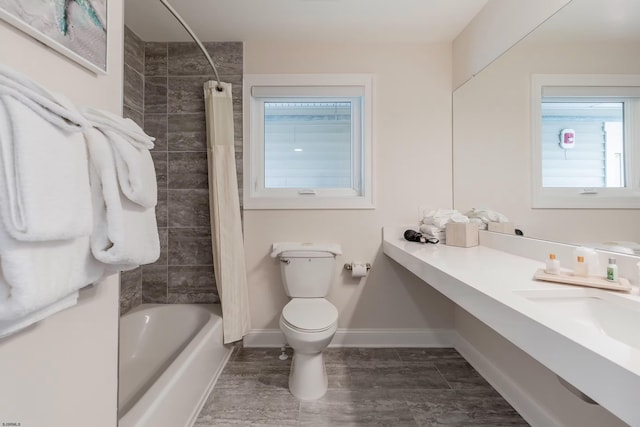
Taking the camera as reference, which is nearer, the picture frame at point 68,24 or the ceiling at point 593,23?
the picture frame at point 68,24

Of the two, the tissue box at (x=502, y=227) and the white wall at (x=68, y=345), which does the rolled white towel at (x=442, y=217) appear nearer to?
the tissue box at (x=502, y=227)

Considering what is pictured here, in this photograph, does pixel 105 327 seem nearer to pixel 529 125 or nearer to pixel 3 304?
pixel 3 304

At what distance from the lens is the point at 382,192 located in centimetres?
198

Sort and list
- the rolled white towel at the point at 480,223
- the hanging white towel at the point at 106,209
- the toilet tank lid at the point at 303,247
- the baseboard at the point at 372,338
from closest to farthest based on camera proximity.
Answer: the hanging white towel at the point at 106,209 → the rolled white towel at the point at 480,223 → the toilet tank lid at the point at 303,247 → the baseboard at the point at 372,338

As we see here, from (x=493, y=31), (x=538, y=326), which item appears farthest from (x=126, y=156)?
(x=493, y=31)

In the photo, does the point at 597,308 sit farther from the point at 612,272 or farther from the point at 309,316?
the point at 309,316

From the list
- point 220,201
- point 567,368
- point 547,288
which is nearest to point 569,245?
point 547,288

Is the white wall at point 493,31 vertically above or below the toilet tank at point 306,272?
above

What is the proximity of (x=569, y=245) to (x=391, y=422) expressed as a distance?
116 cm

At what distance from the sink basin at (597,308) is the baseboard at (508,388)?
684mm

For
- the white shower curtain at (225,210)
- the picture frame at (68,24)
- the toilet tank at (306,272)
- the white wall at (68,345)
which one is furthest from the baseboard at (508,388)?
the picture frame at (68,24)

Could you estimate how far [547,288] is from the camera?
0.89 m

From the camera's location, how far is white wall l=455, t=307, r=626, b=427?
1035mm

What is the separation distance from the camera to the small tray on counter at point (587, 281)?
33.9 inches
